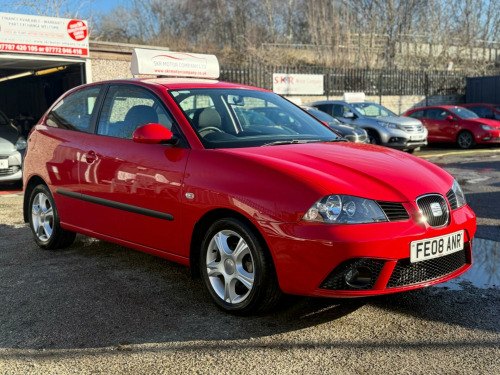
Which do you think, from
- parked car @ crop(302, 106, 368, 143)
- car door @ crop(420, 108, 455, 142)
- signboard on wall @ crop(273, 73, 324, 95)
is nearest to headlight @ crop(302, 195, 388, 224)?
parked car @ crop(302, 106, 368, 143)

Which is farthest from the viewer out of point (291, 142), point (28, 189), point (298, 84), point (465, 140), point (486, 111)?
point (298, 84)

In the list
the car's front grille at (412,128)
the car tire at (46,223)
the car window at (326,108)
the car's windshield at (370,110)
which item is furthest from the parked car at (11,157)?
the car's front grille at (412,128)

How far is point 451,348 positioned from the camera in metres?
3.12

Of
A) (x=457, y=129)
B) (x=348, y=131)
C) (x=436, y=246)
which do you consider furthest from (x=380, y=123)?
(x=436, y=246)

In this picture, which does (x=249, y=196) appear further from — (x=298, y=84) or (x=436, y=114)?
(x=298, y=84)

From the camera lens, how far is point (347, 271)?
10.6 feet

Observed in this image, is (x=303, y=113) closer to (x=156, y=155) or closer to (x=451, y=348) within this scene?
(x=156, y=155)

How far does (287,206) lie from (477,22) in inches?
1716

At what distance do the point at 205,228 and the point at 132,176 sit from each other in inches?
31.7

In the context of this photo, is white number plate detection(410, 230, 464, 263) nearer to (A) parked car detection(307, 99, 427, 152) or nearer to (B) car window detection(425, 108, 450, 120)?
(A) parked car detection(307, 99, 427, 152)

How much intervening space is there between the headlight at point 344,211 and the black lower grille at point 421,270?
32 centimetres

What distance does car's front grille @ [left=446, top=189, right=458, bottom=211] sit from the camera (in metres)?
3.64

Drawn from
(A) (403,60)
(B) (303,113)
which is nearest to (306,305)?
(B) (303,113)

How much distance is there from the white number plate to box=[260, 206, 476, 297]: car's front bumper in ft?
0.11
